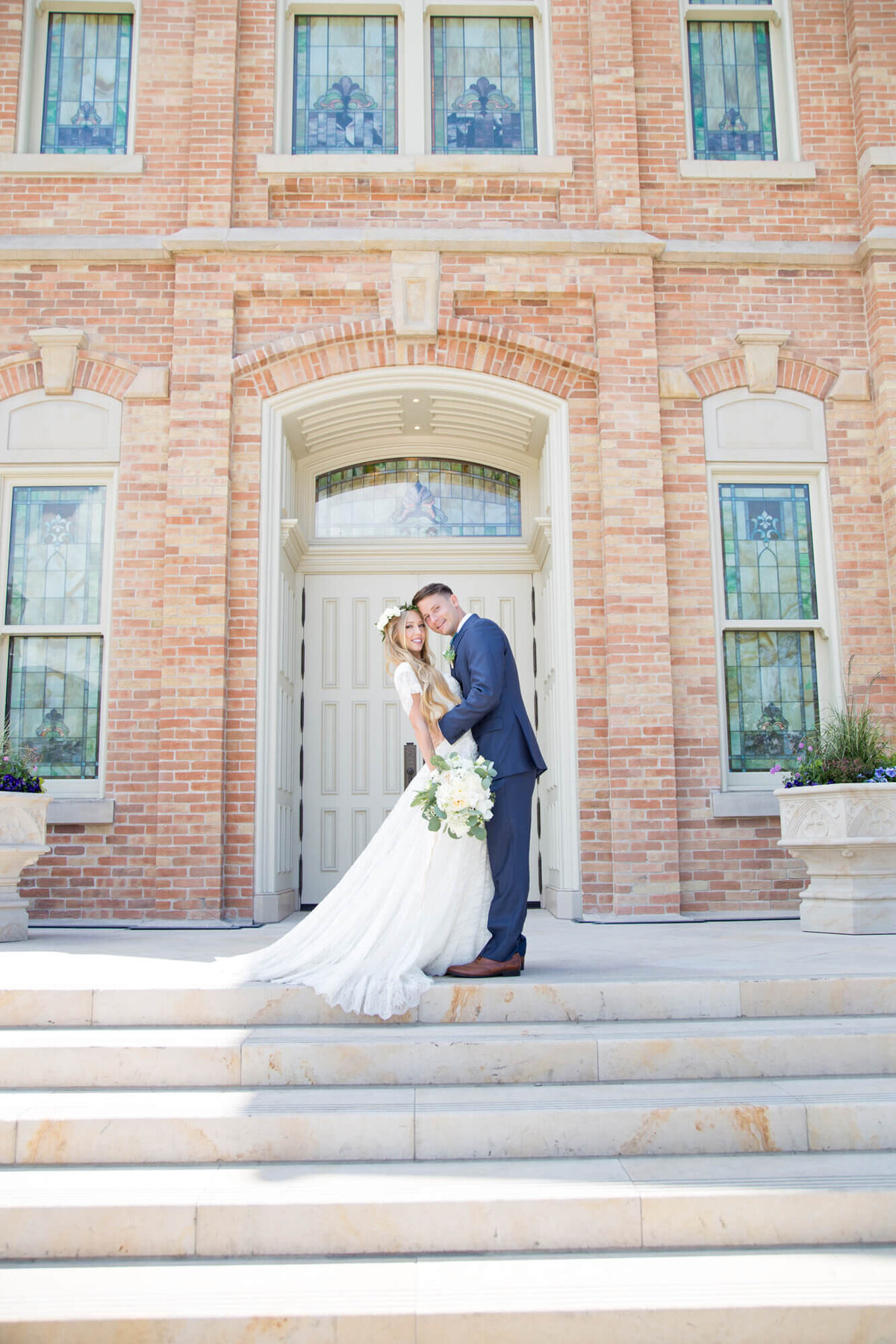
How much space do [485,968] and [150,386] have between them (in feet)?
17.0

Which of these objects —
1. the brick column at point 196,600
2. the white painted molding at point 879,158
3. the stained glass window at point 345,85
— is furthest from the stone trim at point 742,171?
the brick column at point 196,600

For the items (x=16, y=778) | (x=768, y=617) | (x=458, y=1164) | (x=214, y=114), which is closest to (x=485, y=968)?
(x=458, y=1164)

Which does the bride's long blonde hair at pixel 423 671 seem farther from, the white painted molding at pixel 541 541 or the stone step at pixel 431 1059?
the white painted molding at pixel 541 541

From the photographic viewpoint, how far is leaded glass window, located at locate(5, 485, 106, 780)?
752cm

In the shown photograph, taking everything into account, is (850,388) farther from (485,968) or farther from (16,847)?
(16,847)

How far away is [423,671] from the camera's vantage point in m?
4.74

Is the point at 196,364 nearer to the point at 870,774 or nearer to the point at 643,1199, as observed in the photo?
the point at 870,774

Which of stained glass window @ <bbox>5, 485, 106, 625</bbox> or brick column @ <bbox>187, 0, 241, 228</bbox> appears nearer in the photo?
stained glass window @ <bbox>5, 485, 106, 625</bbox>

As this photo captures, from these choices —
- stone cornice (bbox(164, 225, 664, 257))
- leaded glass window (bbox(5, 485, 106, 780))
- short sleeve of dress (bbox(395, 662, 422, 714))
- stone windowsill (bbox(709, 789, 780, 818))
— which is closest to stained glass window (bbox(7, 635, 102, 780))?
leaded glass window (bbox(5, 485, 106, 780))

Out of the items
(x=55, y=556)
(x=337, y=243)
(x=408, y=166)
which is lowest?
(x=55, y=556)

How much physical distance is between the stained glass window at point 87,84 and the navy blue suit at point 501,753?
5845mm

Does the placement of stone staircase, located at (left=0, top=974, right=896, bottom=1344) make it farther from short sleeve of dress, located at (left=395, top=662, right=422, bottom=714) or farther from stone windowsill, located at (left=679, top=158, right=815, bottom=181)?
stone windowsill, located at (left=679, top=158, right=815, bottom=181)

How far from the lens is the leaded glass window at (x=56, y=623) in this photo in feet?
24.7

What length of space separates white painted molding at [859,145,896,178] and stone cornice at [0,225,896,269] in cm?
54
